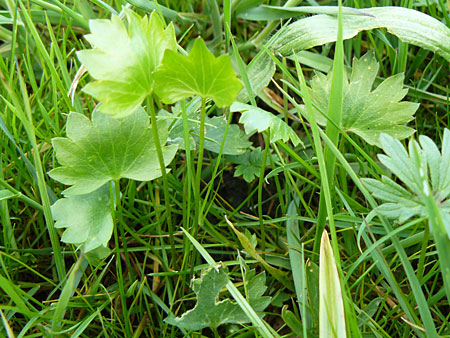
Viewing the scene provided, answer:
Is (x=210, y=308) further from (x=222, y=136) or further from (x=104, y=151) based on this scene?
(x=222, y=136)

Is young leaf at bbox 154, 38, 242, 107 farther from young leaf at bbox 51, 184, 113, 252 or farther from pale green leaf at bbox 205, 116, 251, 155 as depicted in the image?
pale green leaf at bbox 205, 116, 251, 155

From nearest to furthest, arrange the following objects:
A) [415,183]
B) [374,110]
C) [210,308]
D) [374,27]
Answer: [415,183] → [210,308] → [374,110] → [374,27]

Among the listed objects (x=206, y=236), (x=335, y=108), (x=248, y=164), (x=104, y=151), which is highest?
(x=335, y=108)

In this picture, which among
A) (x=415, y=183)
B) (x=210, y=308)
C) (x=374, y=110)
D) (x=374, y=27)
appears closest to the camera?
(x=415, y=183)

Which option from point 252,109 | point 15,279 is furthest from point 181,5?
point 15,279

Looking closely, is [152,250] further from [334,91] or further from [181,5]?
[181,5]

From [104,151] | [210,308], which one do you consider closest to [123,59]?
[104,151]

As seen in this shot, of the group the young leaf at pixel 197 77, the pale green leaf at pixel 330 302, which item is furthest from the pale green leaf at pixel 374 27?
the pale green leaf at pixel 330 302
